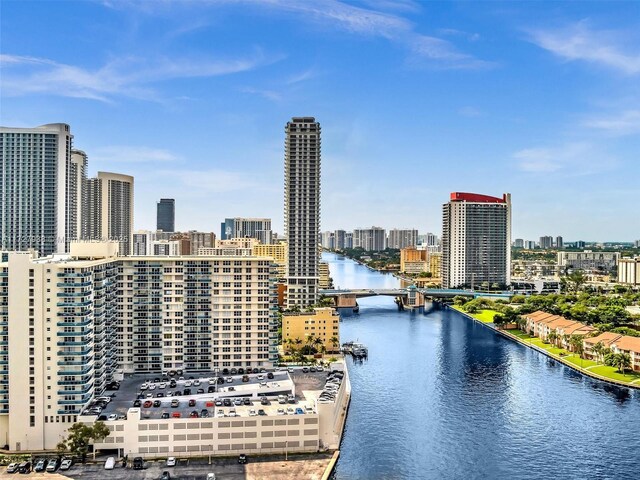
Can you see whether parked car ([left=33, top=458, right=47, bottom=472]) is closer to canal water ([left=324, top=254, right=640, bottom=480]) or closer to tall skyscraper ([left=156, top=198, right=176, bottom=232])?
canal water ([left=324, top=254, right=640, bottom=480])

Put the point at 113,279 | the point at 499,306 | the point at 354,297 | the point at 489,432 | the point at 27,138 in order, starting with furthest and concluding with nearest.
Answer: the point at 354,297
the point at 499,306
the point at 27,138
the point at 113,279
the point at 489,432

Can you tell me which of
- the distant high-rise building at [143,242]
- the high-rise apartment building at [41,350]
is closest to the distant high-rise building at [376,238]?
the distant high-rise building at [143,242]

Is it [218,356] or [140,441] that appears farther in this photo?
[218,356]

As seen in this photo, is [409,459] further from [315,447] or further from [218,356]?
[218,356]

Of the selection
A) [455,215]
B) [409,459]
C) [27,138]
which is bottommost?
[409,459]

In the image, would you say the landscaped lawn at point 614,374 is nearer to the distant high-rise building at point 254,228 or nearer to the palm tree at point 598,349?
the palm tree at point 598,349

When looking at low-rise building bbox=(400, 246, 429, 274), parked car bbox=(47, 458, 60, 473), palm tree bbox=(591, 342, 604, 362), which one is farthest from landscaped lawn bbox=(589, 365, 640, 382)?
low-rise building bbox=(400, 246, 429, 274)

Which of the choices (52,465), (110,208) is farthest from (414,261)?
(52,465)

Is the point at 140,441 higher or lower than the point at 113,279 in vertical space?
lower

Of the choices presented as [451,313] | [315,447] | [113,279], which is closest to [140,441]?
[315,447]
